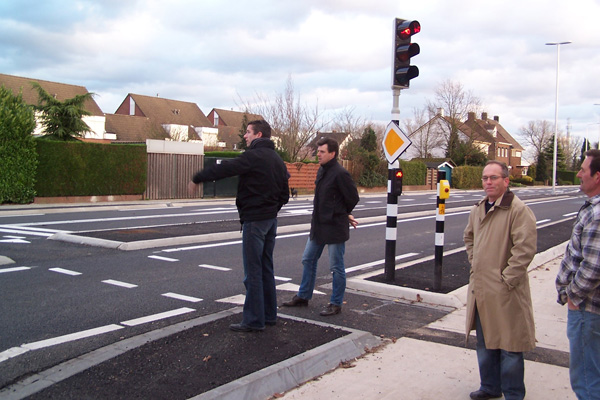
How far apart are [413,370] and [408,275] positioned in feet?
12.1

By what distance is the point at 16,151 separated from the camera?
798 inches

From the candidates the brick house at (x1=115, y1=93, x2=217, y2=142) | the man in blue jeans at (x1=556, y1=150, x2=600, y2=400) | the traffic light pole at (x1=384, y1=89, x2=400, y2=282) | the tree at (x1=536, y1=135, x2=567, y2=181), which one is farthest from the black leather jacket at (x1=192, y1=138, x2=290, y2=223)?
the tree at (x1=536, y1=135, x2=567, y2=181)

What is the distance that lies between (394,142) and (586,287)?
4681mm

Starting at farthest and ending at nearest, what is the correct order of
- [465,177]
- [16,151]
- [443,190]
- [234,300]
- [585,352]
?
[465,177]
[16,151]
[443,190]
[234,300]
[585,352]

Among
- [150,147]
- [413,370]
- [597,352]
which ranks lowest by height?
[413,370]

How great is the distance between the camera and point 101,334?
522 centimetres

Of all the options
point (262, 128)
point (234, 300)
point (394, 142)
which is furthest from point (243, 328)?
point (394, 142)

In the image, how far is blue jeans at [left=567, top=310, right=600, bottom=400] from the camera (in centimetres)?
316

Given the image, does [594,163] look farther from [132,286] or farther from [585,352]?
[132,286]

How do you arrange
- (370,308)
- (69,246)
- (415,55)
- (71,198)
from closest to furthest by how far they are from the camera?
(370,308) → (415,55) → (69,246) → (71,198)

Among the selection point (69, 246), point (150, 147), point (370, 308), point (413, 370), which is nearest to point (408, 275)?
point (370, 308)

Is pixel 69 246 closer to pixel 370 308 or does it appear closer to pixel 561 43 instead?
pixel 370 308

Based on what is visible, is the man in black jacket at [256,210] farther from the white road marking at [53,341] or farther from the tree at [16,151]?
the tree at [16,151]

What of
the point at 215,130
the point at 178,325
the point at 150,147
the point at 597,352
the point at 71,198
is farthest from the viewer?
the point at 215,130
